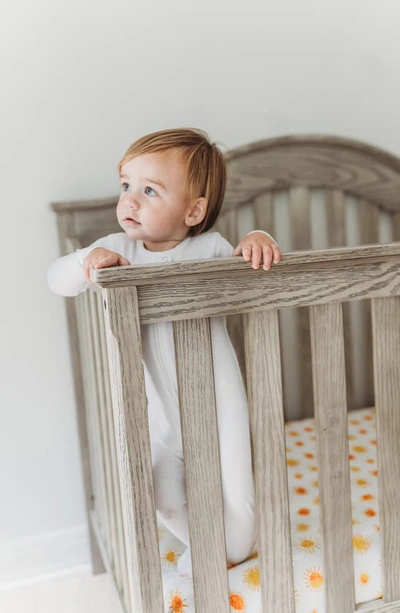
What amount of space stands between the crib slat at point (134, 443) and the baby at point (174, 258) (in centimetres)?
9

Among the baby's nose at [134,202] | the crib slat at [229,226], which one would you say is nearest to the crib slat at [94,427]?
the baby's nose at [134,202]

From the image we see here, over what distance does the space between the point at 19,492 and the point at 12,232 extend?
64 cm

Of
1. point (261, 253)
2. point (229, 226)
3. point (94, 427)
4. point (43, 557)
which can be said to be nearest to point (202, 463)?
point (261, 253)

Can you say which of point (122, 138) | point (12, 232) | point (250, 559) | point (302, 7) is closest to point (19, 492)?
point (12, 232)

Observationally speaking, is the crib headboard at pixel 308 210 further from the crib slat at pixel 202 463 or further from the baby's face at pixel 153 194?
the crib slat at pixel 202 463

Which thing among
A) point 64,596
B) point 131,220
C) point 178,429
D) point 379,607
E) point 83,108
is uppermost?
point 83,108

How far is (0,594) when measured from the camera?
5.26 feet

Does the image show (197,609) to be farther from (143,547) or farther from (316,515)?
(316,515)

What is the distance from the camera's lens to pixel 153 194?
1.11 meters

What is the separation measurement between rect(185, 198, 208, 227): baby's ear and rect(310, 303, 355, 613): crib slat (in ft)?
1.00

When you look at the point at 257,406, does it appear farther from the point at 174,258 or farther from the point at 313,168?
the point at 313,168

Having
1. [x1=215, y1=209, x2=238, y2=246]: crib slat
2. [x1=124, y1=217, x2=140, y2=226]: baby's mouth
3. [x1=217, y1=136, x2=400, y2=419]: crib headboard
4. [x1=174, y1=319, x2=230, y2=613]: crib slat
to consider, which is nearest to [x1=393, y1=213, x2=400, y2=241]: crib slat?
[x1=217, y1=136, x2=400, y2=419]: crib headboard

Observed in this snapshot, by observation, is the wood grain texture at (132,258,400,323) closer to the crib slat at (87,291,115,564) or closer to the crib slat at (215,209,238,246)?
the crib slat at (87,291,115,564)

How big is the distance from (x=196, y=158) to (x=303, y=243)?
648mm
